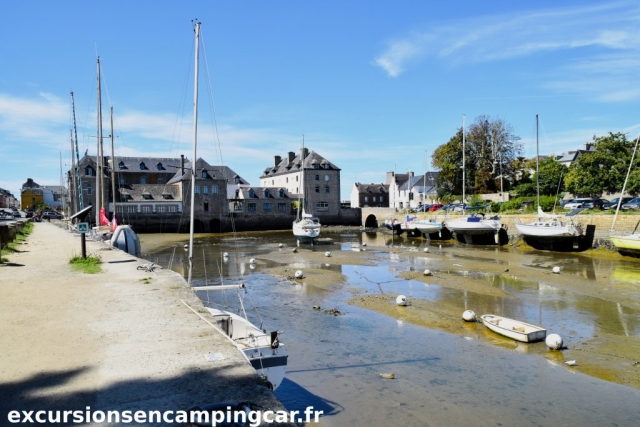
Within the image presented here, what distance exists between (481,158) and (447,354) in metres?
59.4

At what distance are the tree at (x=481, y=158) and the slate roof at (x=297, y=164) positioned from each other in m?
22.0

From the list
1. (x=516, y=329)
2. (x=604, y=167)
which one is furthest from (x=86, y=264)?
(x=604, y=167)

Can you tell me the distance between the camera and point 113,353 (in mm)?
6898

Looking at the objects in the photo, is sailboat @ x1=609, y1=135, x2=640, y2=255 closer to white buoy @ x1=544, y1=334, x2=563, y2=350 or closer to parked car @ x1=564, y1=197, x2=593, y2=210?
parked car @ x1=564, y1=197, x2=593, y2=210

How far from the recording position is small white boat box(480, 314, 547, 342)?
1204 cm

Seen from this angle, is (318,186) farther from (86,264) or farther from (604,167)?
(86,264)

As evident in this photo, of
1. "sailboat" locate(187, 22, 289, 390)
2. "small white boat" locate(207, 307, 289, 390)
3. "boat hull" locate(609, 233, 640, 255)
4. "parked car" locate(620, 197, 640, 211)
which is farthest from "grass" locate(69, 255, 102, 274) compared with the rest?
"parked car" locate(620, 197, 640, 211)

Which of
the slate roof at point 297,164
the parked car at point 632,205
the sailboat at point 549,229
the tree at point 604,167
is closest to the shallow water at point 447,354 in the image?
the sailboat at point 549,229

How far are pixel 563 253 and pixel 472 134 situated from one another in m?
37.3

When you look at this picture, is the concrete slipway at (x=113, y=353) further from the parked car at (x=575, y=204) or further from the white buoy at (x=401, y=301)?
the parked car at (x=575, y=204)

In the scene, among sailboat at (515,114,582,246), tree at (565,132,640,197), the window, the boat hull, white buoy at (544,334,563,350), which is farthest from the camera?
the window

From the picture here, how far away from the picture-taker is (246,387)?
560 centimetres

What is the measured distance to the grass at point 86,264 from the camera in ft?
50.7

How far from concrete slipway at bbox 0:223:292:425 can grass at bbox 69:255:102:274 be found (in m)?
3.12
